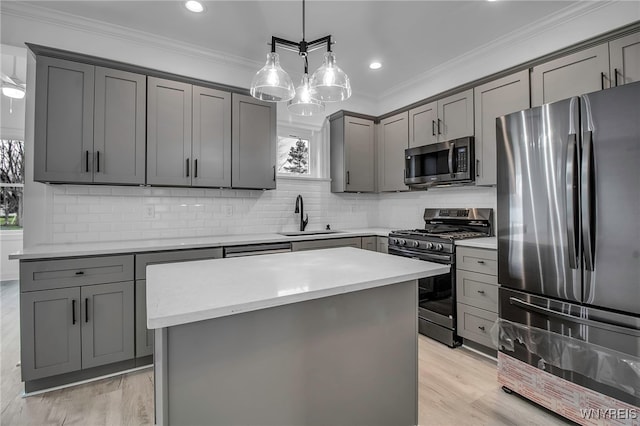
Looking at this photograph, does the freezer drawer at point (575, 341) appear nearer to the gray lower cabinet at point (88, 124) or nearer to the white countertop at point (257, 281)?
the white countertop at point (257, 281)

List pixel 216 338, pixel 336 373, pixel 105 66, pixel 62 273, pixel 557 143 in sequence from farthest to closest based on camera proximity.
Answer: pixel 105 66
pixel 62 273
pixel 557 143
pixel 336 373
pixel 216 338

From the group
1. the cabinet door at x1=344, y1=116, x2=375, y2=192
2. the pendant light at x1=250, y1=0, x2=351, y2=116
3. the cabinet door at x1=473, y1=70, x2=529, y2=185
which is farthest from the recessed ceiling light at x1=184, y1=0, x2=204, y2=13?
the cabinet door at x1=473, y1=70, x2=529, y2=185

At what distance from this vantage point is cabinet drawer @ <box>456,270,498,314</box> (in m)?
2.49

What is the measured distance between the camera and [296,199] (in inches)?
152

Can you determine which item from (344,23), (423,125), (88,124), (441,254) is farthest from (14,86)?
(441,254)

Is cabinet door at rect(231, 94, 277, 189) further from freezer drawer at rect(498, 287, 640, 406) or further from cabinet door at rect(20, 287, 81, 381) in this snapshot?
freezer drawer at rect(498, 287, 640, 406)

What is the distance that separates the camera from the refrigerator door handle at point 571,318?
159 cm

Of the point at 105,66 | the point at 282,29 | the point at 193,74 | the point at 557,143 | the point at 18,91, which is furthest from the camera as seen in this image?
the point at 18,91

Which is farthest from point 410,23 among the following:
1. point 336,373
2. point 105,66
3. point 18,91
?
point 18,91

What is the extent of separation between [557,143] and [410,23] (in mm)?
1630

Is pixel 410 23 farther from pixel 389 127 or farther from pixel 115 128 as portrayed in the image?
pixel 115 128

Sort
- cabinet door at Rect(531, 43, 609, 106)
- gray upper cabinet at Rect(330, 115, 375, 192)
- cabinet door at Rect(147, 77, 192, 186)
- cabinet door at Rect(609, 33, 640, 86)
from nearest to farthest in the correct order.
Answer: cabinet door at Rect(609, 33, 640, 86) < cabinet door at Rect(531, 43, 609, 106) < cabinet door at Rect(147, 77, 192, 186) < gray upper cabinet at Rect(330, 115, 375, 192)

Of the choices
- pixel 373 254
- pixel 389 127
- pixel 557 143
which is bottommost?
pixel 373 254

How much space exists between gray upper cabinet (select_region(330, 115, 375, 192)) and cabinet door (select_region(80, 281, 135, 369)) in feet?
8.68
